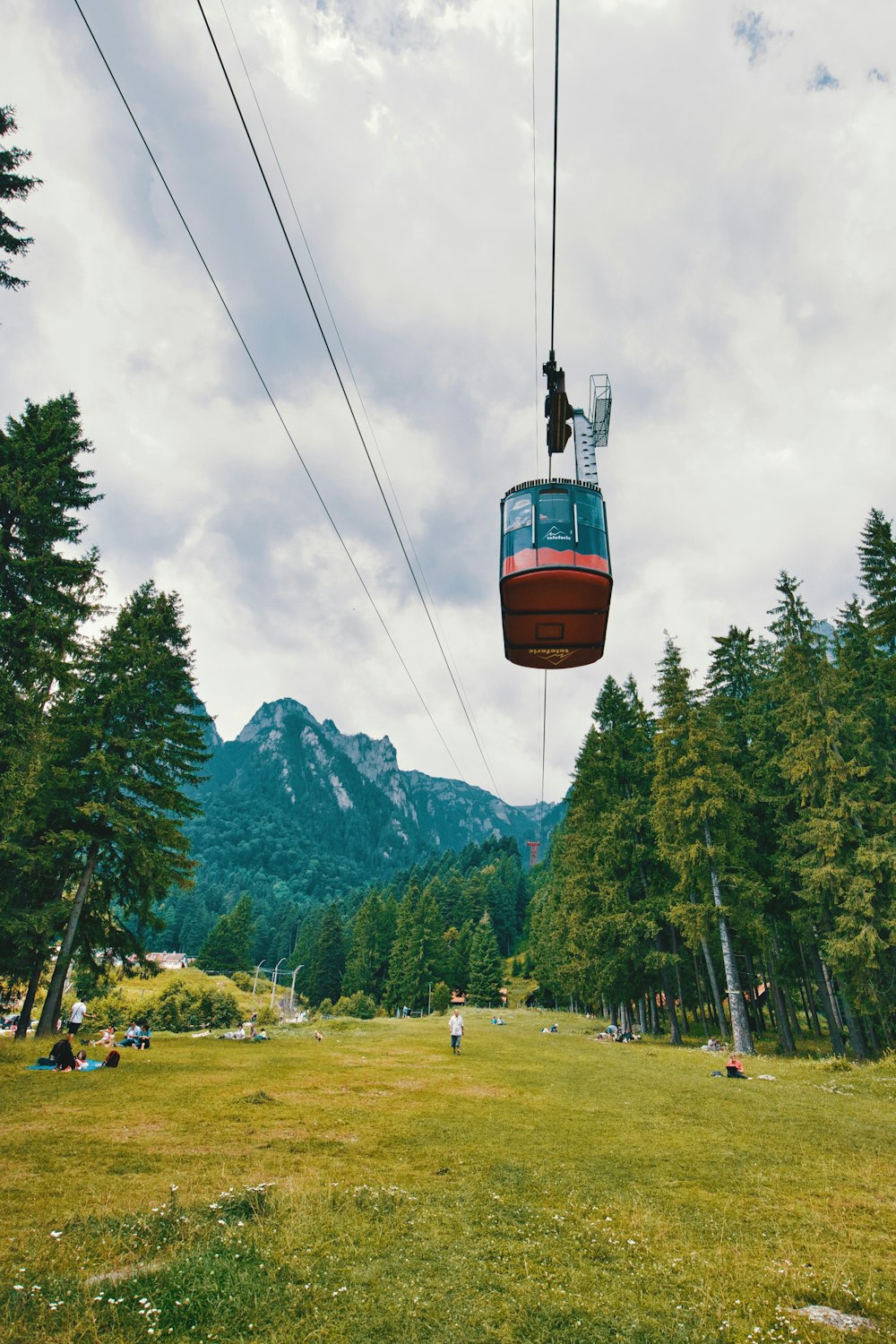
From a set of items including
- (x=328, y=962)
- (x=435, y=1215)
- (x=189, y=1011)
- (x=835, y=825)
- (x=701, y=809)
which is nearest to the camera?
(x=435, y=1215)

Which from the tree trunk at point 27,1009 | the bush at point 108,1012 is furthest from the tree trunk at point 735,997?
the bush at point 108,1012

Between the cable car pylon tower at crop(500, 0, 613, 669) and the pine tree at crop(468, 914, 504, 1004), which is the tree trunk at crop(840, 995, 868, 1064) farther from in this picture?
the pine tree at crop(468, 914, 504, 1004)

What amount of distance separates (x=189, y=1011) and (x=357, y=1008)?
27437 mm

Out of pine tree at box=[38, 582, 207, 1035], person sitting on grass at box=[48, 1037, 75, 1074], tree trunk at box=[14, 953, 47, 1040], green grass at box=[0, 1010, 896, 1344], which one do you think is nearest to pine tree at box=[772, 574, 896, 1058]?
green grass at box=[0, 1010, 896, 1344]

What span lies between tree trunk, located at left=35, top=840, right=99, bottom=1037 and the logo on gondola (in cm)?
1618

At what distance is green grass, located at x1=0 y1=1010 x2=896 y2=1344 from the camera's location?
5.10 meters

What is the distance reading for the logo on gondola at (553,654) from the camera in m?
13.5

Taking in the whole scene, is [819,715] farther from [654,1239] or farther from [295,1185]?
[295,1185]

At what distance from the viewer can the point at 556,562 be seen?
11.8 metres

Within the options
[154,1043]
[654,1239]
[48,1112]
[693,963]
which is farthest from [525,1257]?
Answer: [693,963]

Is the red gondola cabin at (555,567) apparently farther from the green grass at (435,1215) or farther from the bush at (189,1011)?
the bush at (189,1011)

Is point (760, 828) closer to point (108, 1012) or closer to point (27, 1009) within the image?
point (27, 1009)

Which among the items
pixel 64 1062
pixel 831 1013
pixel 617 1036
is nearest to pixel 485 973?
pixel 617 1036

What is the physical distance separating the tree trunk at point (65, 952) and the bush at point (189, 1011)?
78.3ft
